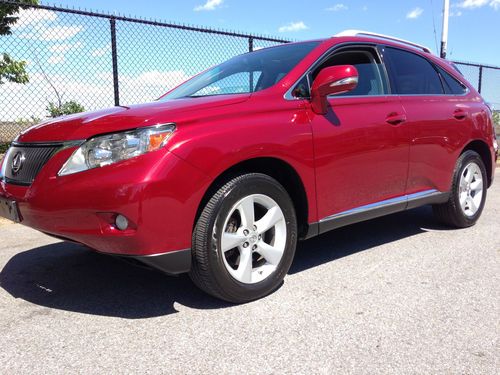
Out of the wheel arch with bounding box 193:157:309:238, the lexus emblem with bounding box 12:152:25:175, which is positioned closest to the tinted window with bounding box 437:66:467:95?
the wheel arch with bounding box 193:157:309:238

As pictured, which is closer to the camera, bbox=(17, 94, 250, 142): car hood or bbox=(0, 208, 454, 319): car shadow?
bbox=(17, 94, 250, 142): car hood

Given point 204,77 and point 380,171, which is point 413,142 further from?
point 204,77

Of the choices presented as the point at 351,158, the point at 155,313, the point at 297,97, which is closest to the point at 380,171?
the point at 351,158

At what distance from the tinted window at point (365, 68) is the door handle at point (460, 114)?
40.0 inches

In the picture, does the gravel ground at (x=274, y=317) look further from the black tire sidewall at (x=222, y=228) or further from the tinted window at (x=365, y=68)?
the tinted window at (x=365, y=68)

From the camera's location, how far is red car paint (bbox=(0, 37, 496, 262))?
2703mm

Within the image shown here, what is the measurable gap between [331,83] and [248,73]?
2.99 feet

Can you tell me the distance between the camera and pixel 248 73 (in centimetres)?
406

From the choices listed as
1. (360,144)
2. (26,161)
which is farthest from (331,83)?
(26,161)

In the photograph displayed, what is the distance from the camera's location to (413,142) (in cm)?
423

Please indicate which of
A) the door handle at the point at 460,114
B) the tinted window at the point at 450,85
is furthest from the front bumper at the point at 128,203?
the tinted window at the point at 450,85

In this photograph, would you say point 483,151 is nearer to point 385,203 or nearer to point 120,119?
point 385,203

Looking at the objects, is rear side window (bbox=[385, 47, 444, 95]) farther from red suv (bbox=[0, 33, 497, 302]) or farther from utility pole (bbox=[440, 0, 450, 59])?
utility pole (bbox=[440, 0, 450, 59])

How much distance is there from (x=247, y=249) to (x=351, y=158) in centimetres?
112
